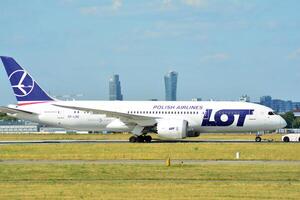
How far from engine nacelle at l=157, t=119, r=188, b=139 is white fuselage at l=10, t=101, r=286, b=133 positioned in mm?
1663

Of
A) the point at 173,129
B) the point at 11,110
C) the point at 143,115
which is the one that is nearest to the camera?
the point at 173,129

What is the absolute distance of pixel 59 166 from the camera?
34000 millimetres

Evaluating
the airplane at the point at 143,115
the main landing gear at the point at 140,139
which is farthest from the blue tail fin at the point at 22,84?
the main landing gear at the point at 140,139

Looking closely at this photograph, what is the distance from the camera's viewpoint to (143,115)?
65.1 m

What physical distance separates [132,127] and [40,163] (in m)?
29.0

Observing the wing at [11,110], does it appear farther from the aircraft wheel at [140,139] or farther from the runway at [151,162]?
the runway at [151,162]

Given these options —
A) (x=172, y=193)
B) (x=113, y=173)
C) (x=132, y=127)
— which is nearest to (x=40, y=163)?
(x=113, y=173)

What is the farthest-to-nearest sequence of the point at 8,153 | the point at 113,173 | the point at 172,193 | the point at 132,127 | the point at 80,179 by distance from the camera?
the point at 132,127
the point at 8,153
the point at 113,173
the point at 80,179
the point at 172,193

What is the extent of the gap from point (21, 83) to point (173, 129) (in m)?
16.8

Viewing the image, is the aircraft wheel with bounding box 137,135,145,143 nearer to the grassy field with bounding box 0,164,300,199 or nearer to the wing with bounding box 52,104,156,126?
the wing with bounding box 52,104,156,126

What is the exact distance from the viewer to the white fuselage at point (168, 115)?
63.6 meters

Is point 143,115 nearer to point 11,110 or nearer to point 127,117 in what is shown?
point 127,117

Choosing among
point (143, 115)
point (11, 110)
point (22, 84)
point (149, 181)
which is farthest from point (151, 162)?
point (22, 84)

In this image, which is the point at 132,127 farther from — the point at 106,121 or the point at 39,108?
the point at 39,108
